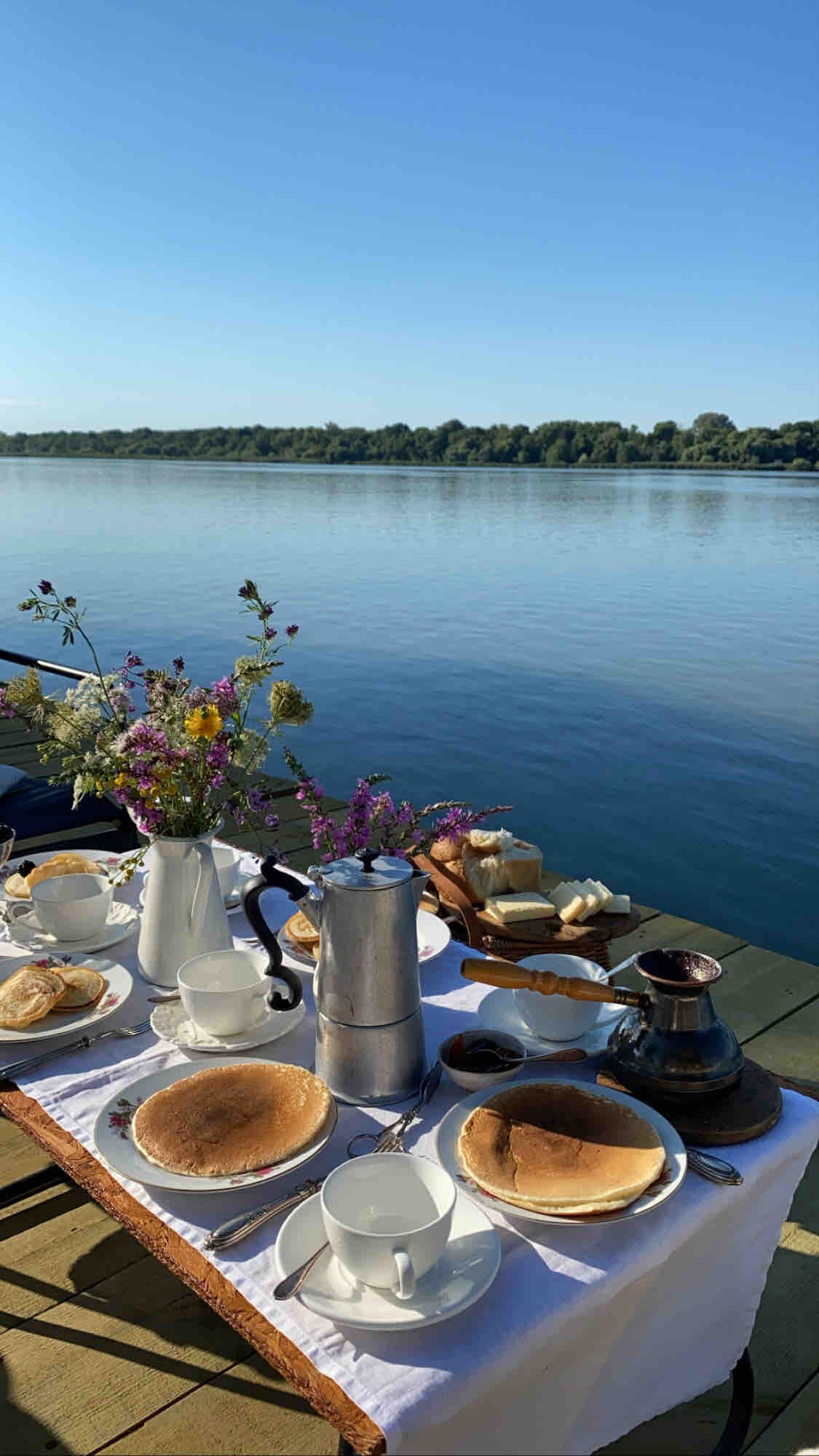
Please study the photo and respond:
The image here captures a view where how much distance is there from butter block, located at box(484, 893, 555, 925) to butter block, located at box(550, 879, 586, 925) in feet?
0.07

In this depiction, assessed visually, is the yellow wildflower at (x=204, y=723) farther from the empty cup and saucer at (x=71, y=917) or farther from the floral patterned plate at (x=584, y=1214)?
the floral patterned plate at (x=584, y=1214)

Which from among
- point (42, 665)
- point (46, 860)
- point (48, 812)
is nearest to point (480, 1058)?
point (46, 860)

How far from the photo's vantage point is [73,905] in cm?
164

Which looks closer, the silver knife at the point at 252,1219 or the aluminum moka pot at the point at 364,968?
the silver knife at the point at 252,1219

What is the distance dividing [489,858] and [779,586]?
1502 centimetres

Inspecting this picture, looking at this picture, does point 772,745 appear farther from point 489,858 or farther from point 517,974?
point 517,974

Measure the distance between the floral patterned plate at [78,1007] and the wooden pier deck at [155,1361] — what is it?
0.32 m

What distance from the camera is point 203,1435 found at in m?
1.50

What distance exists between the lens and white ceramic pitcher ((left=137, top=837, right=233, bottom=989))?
1492mm

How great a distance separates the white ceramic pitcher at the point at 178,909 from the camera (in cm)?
149

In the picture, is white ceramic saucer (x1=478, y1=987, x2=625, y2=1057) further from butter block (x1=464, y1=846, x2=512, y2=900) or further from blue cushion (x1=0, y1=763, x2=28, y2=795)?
blue cushion (x1=0, y1=763, x2=28, y2=795)

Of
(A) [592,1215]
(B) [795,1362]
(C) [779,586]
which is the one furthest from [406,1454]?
(C) [779,586]

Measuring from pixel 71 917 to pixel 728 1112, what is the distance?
1.05 m

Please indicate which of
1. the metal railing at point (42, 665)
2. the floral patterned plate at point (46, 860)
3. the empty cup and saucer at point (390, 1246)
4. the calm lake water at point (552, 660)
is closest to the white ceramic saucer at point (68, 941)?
the floral patterned plate at point (46, 860)
